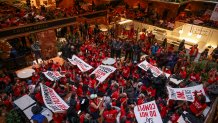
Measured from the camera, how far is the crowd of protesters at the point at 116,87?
29.5 feet

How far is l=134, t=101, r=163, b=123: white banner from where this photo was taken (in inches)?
334

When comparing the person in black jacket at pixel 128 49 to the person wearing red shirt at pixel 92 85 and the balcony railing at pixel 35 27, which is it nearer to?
the person wearing red shirt at pixel 92 85

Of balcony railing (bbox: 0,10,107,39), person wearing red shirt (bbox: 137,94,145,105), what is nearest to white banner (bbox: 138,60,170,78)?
person wearing red shirt (bbox: 137,94,145,105)

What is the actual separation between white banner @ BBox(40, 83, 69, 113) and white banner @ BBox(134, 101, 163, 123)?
341cm

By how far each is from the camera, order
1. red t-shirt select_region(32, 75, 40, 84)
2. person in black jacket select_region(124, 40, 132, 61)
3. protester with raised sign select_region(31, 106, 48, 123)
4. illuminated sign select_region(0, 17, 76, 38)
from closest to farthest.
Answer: protester with raised sign select_region(31, 106, 48, 123) → red t-shirt select_region(32, 75, 40, 84) → illuminated sign select_region(0, 17, 76, 38) → person in black jacket select_region(124, 40, 132, 61)

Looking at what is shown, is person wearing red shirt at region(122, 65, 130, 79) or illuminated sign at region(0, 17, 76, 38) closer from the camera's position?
person wearing red shirt at region(122, 65, 130, 79)

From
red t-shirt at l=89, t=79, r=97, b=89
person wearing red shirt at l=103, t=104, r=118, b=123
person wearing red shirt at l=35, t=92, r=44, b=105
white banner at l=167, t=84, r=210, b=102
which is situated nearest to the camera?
person wearing red shirt at l=103, t=104, r=118, b=123

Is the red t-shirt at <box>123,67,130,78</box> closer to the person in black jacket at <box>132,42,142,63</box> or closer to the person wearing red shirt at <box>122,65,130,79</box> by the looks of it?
the person wearing red shirt at <box>122,65,130,79</box>

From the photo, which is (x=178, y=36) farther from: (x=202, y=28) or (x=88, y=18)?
(x=88, y=18)

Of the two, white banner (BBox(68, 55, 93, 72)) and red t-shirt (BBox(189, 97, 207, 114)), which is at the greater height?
red t-shirt (BBox(189, 97, 207, 114))

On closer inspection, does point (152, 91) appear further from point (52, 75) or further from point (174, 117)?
point (52, 75)

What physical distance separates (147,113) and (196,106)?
2.41m

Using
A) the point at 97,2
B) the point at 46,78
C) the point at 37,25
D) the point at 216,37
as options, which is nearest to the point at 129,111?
the point at 46,78

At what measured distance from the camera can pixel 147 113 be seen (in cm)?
880
